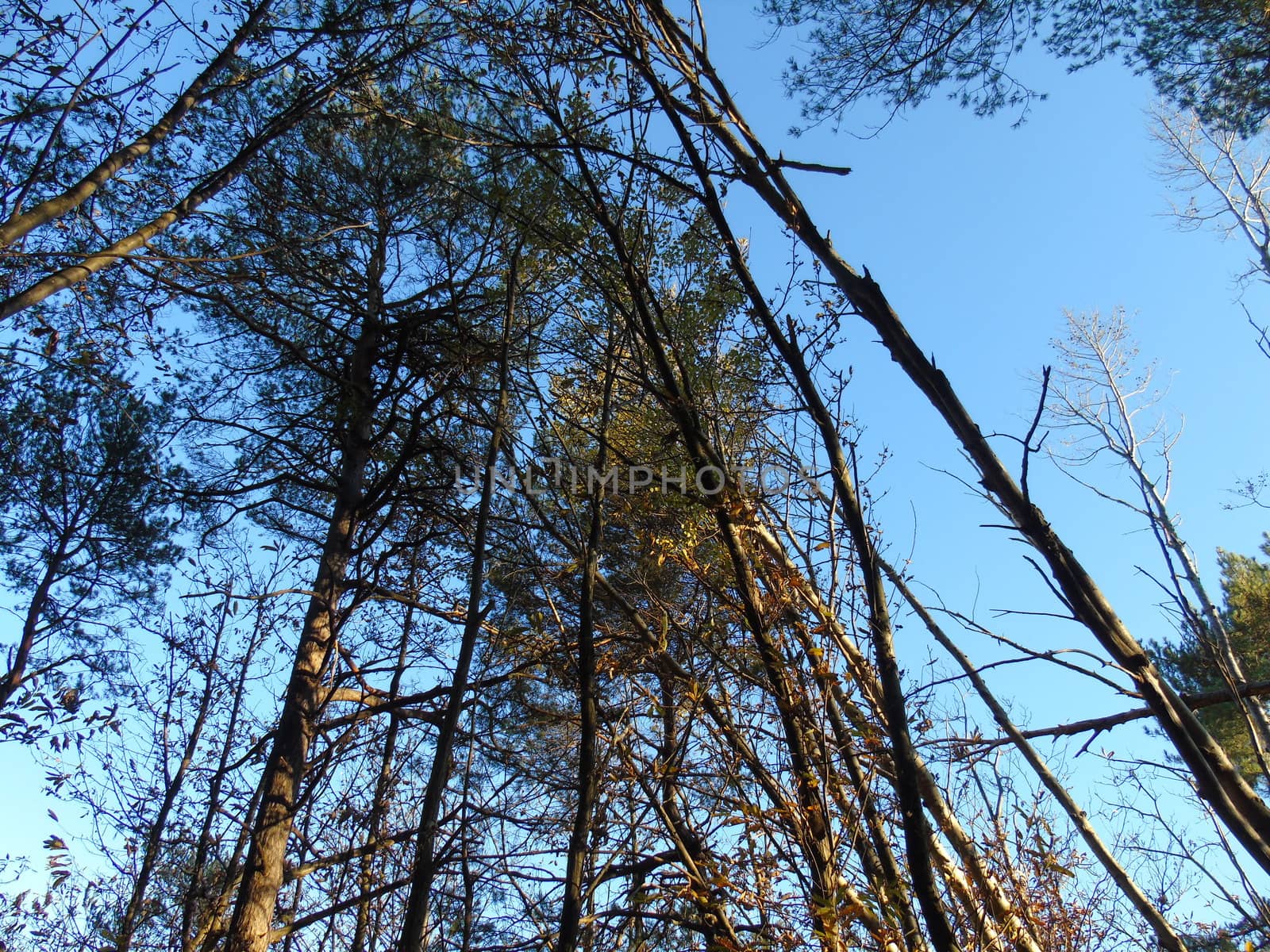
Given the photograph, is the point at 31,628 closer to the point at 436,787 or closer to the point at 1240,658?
the point at 436,787

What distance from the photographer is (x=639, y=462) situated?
3941 mm

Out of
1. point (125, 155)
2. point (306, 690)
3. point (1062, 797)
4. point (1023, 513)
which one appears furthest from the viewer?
point (306, 690)

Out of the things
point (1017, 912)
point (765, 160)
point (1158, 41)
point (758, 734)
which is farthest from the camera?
point (1158, 41)

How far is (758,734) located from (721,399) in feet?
8.86

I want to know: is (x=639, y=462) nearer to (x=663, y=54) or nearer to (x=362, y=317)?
(x=663, y=54)

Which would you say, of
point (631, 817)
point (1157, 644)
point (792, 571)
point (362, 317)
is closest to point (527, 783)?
point (631, 817)

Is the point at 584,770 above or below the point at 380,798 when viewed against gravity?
below

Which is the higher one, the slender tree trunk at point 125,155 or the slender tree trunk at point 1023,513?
the slender tree trunk at point 125,155

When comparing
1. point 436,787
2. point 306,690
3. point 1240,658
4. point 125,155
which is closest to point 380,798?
point 306,690

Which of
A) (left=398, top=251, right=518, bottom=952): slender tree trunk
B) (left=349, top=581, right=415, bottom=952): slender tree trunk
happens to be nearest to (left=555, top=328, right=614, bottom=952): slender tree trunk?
(left=398, top=251, right=518, bottom=952): slender tree trunk

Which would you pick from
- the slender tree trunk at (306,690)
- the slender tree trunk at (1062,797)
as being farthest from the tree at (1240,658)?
the slender tree trunk at (306,690)

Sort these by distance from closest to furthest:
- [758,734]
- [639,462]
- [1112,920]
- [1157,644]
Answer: [758,734]
[1112,920]
[639,462]
[1157,644]

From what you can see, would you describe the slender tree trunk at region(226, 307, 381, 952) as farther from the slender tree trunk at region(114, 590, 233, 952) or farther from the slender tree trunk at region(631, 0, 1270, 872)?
the slender tree trunk at region(631, 0, 1270, 872)

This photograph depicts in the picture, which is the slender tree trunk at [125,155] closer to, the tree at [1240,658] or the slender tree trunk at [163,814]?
the slender tree trunk at [163,814]
